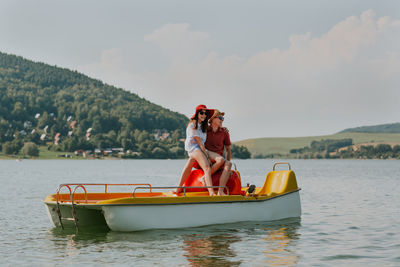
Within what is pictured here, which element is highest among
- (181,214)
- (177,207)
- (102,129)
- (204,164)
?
(102,129)

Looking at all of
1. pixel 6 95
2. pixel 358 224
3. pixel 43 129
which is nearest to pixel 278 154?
pixel 43 129

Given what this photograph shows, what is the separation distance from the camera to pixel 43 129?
195125 millimetres

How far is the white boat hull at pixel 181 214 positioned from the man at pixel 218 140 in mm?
576

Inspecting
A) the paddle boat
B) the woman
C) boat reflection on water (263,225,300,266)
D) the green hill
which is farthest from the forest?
the woman

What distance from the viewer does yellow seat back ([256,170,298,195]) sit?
1545cm

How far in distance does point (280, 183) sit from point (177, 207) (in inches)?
150

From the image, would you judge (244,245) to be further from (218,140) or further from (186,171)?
(218,140)

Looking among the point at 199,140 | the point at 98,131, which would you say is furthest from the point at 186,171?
the point at 98,131

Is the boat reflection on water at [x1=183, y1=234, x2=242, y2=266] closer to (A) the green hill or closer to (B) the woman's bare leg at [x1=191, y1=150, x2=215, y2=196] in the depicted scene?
(B) the woman's bare leg at [x1=191, y1=150, x2=215, y2=196]

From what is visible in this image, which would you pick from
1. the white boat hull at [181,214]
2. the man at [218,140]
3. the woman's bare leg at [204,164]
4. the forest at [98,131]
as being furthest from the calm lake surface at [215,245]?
the forest at [98,131]

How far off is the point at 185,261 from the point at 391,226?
8245 millimetres

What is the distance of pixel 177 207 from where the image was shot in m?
12.9

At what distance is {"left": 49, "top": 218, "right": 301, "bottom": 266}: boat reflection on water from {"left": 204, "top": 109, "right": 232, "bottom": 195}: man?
1.21 metres

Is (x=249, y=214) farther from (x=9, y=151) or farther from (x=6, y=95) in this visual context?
(x=6, y=95)
